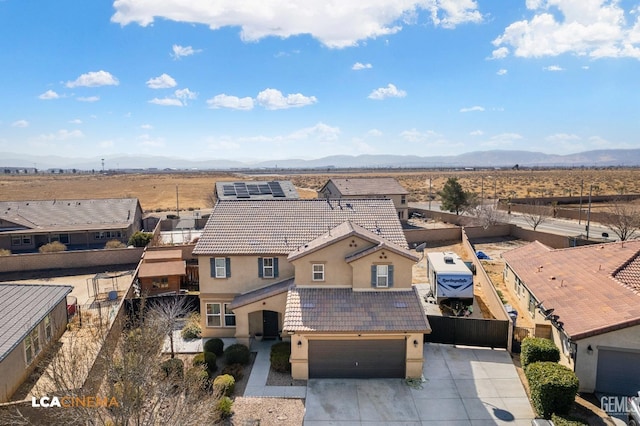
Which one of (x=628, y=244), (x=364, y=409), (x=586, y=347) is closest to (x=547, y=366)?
(x=586, y=347)

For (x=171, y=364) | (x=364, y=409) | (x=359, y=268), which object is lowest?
(x=364, y=409)

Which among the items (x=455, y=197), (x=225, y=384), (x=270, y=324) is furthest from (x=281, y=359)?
(x=455, y=197)

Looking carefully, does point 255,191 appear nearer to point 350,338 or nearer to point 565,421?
point 350,338

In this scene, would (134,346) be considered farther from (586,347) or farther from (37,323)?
(586,347)

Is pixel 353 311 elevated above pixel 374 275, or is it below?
below

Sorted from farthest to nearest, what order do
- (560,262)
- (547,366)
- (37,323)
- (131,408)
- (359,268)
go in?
(560,262), (359,268), (37,323), (547,366), (131,408)

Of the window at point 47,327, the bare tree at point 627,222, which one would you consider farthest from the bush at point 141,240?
the bare tree at point 627,222
